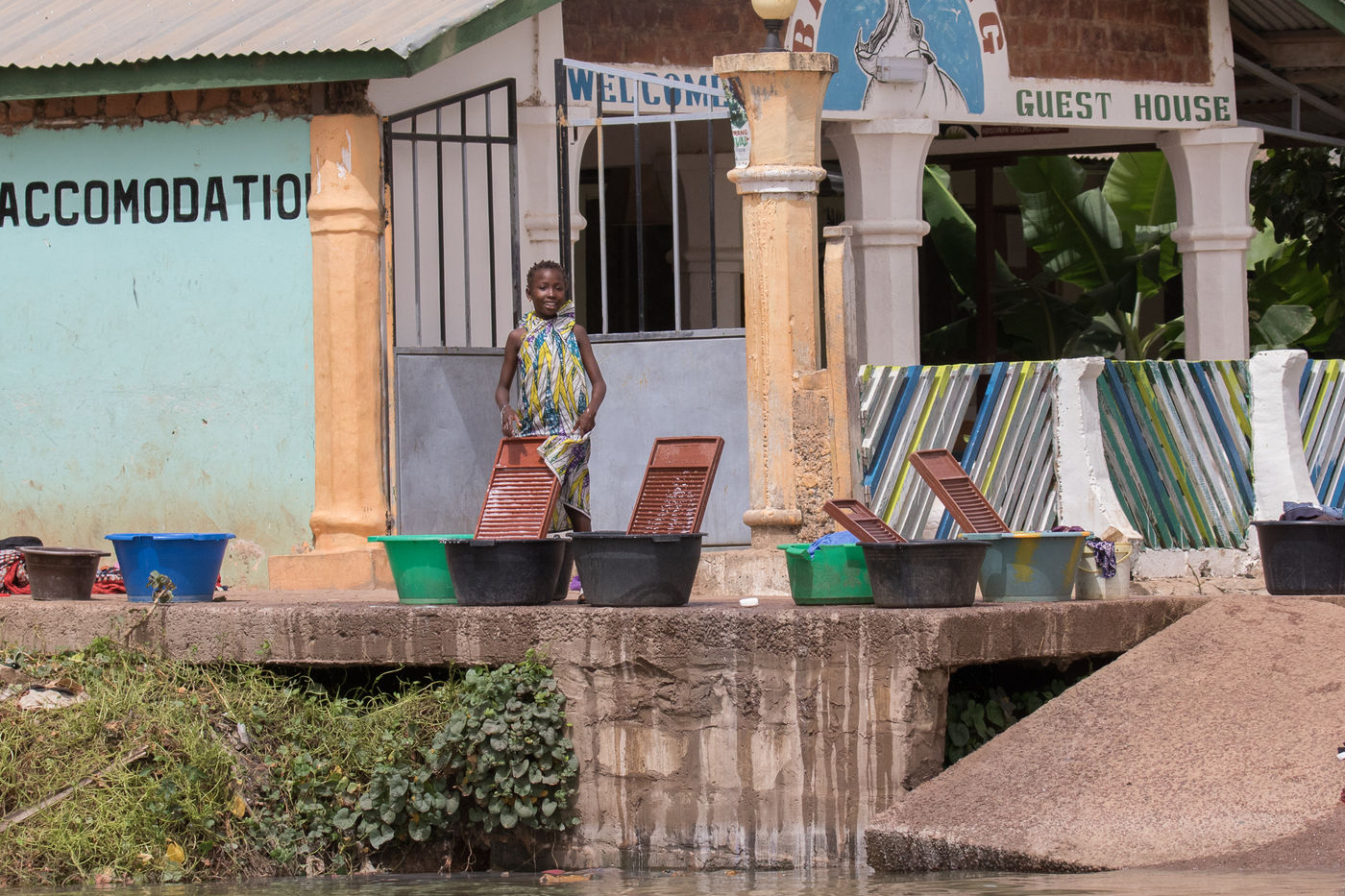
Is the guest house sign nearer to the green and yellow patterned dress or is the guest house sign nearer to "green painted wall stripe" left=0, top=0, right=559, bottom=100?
"green painted wall stripe" left=0, top=0, right=559, bottom=100

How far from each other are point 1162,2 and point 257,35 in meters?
6.02

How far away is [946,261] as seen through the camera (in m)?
15.3

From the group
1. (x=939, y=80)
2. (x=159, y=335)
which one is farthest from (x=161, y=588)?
(x=939, y=80)

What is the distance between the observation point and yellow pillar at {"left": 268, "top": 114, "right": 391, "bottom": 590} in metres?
9.22

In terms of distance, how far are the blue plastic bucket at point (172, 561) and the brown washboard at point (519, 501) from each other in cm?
114

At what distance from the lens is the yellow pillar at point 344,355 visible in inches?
363

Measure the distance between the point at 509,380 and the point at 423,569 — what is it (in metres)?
1.36

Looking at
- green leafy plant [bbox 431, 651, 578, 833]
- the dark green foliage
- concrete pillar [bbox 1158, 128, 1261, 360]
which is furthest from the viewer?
the dark green foliage

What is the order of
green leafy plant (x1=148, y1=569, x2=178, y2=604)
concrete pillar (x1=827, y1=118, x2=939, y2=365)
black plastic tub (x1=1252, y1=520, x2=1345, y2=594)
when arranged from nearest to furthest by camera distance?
1. green leafy plant (x1=148, y1=569, x2=178, y2=604)
2. black plastic tub (x1=1252, y1=520, x2=1345, y2=594)
3. concrete pillar (x1=827, y1=118, x2=939, y2=365)

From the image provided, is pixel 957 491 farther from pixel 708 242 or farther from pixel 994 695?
pixel 708 242

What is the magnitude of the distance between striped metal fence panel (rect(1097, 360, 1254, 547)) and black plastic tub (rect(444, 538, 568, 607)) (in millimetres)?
3183

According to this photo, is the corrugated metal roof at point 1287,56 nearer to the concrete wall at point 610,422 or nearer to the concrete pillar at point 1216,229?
the concrete pillar at point 1216,229

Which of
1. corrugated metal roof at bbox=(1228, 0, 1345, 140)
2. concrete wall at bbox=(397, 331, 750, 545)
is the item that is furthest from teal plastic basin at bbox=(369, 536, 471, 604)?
corrugated metal roof at bbox=(1228, 0, 1345, 140)

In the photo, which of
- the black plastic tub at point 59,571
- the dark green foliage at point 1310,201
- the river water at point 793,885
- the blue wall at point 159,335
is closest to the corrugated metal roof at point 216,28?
the blue wall at point 159,335
